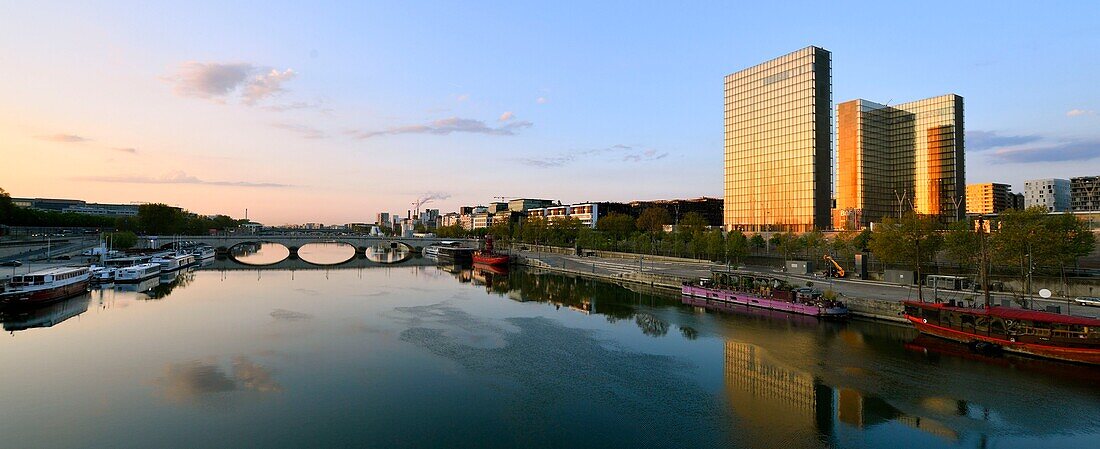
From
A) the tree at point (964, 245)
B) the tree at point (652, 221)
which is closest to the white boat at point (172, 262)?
the tree at point (652, 221)

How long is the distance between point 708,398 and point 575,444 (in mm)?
8209

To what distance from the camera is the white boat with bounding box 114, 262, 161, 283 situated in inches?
2813

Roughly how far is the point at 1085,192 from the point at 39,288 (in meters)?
252

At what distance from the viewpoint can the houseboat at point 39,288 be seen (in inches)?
1879

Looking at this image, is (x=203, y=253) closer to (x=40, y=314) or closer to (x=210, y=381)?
(x=40, y=314)

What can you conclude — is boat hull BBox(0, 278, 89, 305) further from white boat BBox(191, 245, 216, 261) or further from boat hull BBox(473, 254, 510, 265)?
boat hull BBox(473, 254, 510, 265)

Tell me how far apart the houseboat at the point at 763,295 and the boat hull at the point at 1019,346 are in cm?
767

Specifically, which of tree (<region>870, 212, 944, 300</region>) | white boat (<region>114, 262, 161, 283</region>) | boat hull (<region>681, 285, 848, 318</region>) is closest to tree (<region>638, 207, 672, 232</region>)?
tree (<region>870, 212, 944, 300</region>)

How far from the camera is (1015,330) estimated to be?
106 feet

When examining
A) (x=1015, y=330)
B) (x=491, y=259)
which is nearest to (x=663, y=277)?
(x=1015, y=330)

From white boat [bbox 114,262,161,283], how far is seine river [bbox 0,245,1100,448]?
25.9m

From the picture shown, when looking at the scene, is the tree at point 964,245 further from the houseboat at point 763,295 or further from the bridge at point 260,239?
the bridge at point 260,239

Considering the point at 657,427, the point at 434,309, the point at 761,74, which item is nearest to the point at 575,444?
the point at 657,427

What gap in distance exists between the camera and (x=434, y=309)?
5278 cm
